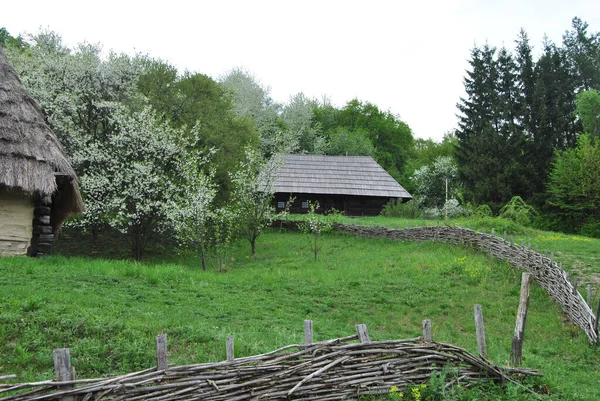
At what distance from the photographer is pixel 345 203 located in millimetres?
29641

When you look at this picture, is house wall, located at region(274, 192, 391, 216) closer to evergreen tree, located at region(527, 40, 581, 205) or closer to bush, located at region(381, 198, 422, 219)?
bush, located at region(381, 198, 422, 219)

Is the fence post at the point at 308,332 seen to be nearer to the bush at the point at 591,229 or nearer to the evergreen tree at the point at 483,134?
the bush at the point at 591,229

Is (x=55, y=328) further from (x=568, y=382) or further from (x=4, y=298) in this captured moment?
(x=568, y=382)

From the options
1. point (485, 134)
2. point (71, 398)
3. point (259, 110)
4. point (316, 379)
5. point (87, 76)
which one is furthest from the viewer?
point (259, 110)

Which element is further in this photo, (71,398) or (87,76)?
(87,76)

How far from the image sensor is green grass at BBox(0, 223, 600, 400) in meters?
6.09

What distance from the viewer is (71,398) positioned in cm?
380

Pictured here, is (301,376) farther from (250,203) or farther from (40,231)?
(250,203)

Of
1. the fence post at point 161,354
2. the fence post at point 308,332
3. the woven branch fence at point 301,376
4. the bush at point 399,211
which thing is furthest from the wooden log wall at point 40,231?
the bush at point 399,211

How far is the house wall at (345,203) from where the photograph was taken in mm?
29562

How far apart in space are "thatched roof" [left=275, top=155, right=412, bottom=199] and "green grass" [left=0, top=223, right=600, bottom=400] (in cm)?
1317

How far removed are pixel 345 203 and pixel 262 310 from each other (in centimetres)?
2067

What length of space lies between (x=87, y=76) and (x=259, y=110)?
2492cm

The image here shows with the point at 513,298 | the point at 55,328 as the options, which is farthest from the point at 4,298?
the point at 513,298
